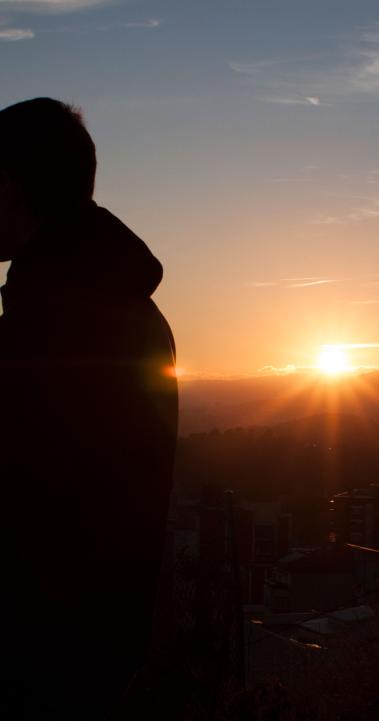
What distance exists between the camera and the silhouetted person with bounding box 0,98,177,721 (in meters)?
1.46

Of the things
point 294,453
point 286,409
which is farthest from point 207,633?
point 286,409

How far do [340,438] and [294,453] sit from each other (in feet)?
22.1

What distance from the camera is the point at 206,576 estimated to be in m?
9.05

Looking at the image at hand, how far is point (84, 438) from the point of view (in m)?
1.50

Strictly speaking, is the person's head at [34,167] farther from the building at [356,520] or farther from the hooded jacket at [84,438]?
the building at [356,520]

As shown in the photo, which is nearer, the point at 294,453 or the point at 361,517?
the point at 361,517

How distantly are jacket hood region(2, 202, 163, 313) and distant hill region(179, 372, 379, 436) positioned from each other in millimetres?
11301

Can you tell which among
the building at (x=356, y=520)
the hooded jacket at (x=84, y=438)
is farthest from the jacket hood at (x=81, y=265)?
the building at (x=356, y=520)

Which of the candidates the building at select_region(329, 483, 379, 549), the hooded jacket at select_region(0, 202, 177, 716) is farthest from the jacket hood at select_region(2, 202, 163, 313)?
the building at select_region(329, 483, 379, 549)

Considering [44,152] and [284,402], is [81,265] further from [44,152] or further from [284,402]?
[284,402]

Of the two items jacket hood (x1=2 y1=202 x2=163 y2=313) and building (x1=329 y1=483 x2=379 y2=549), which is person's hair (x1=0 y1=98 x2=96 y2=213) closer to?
jacket hood (x1=2 y1=202 x2=163 y2=313)

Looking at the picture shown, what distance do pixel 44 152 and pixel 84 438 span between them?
515 mm

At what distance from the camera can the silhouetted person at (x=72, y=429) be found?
4.81 feet

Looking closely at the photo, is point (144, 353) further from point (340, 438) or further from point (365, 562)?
point (340, 438)
